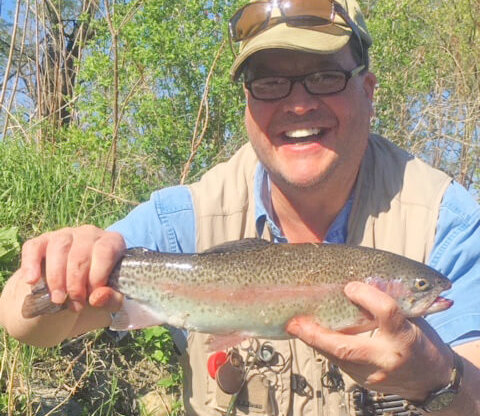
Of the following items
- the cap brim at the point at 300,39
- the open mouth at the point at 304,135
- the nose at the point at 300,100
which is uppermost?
the cap brim at the point at 300,39

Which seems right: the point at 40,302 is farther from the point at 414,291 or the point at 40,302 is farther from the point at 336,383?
the point at 336,383

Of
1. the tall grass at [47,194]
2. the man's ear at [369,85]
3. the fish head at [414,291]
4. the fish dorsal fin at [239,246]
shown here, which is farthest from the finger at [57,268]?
the tall grass at [47,194]

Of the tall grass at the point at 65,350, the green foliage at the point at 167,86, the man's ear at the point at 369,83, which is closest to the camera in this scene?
the man's ear at the point at 369,83

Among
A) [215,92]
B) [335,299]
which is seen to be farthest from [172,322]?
[215,92]

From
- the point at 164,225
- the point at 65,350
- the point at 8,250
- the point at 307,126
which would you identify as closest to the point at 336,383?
the point at 164,225

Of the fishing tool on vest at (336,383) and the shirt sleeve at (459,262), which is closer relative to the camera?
the shirt sleeve at (459,262)

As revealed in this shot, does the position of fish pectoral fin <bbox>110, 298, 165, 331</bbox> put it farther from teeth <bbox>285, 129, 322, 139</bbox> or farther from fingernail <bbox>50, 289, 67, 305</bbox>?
teeth <bbox>285, 129, 322, 139</bbox>

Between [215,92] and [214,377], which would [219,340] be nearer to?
[214,377]

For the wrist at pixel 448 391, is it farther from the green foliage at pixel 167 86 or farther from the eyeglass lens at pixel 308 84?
the green foliage at pixel 167 86

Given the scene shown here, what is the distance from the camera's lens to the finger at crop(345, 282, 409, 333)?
7.33 ft

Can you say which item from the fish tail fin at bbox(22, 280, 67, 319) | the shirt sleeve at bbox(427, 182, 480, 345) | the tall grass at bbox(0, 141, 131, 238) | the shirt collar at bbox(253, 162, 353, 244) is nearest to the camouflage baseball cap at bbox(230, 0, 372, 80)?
the shirt collar at bbox(253, 162, 353, 244)

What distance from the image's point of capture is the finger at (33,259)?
2375mm

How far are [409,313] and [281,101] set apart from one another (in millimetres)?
1231

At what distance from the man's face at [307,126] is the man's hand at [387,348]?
Answer: 2.94 ft
